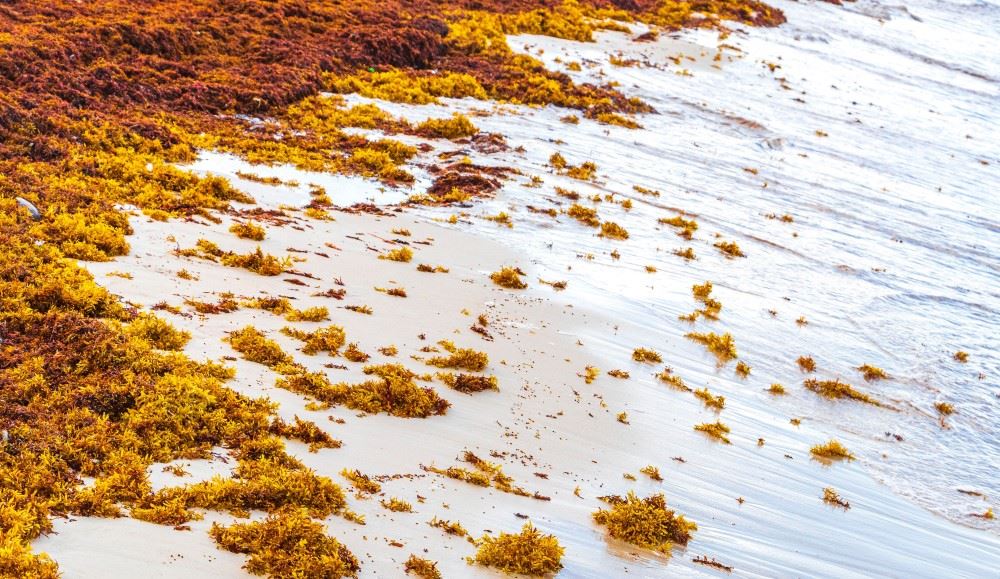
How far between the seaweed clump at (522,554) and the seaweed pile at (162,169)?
0.99 metres

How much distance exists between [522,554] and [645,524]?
1.26 m

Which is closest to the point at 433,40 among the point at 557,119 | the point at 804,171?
the point at 557,119

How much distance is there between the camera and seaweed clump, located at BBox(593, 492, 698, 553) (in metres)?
6.08

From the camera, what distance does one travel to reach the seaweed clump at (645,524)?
6078mm

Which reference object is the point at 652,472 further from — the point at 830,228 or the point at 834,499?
the point at 830,228

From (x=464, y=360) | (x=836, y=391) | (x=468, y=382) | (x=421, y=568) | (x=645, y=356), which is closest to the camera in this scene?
(x=421, y=568)

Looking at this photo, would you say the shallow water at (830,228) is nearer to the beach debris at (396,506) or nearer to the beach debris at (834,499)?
the beach debris at (834,499)

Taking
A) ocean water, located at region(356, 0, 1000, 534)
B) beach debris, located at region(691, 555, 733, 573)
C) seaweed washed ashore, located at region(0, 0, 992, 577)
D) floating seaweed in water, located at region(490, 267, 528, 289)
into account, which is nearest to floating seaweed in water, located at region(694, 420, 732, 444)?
seaweed washed ashore, located at region(0, 0, 992, 577)

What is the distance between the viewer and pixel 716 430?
27.0 feet

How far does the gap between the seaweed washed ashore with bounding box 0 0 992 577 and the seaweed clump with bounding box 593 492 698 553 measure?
0.06 ft

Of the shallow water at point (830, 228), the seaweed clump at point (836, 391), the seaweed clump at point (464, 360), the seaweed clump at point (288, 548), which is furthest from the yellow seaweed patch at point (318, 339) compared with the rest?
the seaweed clump at point (836, 391)

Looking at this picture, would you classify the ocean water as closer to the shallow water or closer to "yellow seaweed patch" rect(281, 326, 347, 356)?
the shallow water

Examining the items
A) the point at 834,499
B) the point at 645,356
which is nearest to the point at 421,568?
the point at 834,499

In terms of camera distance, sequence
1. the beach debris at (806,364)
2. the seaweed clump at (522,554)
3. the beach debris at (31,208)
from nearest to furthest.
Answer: the seaweed clump at (522,554), the beach debris at (31,208), the beach debris at (806,364)
